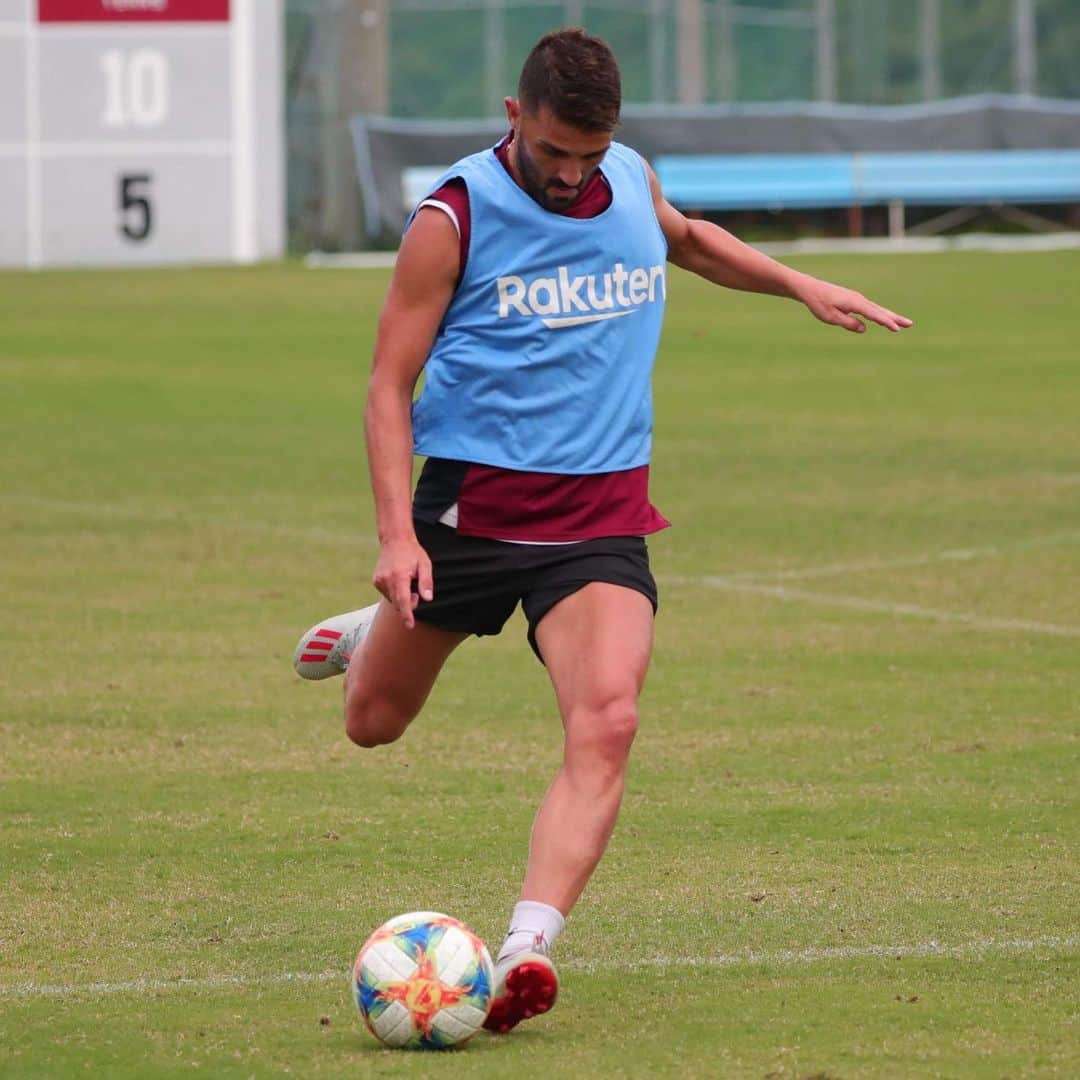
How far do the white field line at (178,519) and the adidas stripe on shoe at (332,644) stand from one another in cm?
519

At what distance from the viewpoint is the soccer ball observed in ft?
15.3

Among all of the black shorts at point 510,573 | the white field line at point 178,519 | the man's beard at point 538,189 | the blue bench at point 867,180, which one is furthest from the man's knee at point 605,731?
the blue bench at point 867,180

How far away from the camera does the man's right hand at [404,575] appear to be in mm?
5000

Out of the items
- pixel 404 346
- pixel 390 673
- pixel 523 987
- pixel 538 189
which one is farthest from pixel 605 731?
pixel 538 189

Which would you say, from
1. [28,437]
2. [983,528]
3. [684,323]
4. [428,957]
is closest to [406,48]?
[684,323]

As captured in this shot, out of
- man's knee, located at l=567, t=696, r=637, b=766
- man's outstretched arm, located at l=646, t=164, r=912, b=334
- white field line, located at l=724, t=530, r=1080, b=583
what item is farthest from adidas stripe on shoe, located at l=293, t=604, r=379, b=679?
white field line, located at l=724, t=530, r=1080, b=583

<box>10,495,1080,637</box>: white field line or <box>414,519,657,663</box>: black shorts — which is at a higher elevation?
<box>414,519,657,663</box>: black shorts

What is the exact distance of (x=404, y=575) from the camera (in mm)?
5004

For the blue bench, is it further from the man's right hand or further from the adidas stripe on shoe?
the man's right hand

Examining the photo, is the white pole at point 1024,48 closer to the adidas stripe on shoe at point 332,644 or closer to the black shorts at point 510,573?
the adidas stripe on shoe at point 332,644

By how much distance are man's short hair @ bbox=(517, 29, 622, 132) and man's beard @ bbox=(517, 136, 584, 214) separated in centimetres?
13

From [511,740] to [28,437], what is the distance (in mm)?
9022

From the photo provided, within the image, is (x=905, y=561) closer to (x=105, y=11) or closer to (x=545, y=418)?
(x=545, y=418)

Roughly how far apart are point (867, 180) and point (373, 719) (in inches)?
1257
